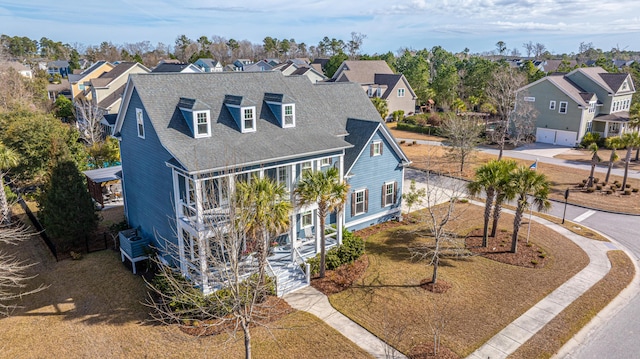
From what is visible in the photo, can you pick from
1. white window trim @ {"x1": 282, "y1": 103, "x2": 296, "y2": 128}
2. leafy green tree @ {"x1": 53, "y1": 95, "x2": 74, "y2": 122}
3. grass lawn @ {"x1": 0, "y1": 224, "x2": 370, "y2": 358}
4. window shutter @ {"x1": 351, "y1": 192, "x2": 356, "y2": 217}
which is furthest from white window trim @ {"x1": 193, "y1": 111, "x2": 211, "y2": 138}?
leafy green tree @ {"x1": 53, "y1": 95, "x2": 74, "y2": 122}

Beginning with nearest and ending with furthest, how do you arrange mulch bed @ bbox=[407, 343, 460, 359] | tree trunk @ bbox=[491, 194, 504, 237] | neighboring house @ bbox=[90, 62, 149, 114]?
mulch bed @ bbox=[407, 343, 460, 359], tree trunk @ bbox=[491, 194, 504, 237], neighboring house @ bbox=[90, 62, 149, 114]

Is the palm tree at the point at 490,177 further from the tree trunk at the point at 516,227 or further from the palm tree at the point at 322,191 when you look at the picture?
the palm tree at the point at 322,191

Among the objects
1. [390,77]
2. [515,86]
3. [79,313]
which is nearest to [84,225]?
[79,313]

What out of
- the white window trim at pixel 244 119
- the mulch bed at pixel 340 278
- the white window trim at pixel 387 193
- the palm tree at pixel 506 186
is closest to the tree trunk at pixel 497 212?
the palm tree at pixel 506 186

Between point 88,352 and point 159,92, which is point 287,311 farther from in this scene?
point 159,92

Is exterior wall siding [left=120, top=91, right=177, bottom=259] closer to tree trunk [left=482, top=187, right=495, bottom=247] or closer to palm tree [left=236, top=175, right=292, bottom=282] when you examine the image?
palm tree [left=236, top=175, right=292, bottom=282]

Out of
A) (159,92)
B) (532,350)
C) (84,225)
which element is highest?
(159,92)
